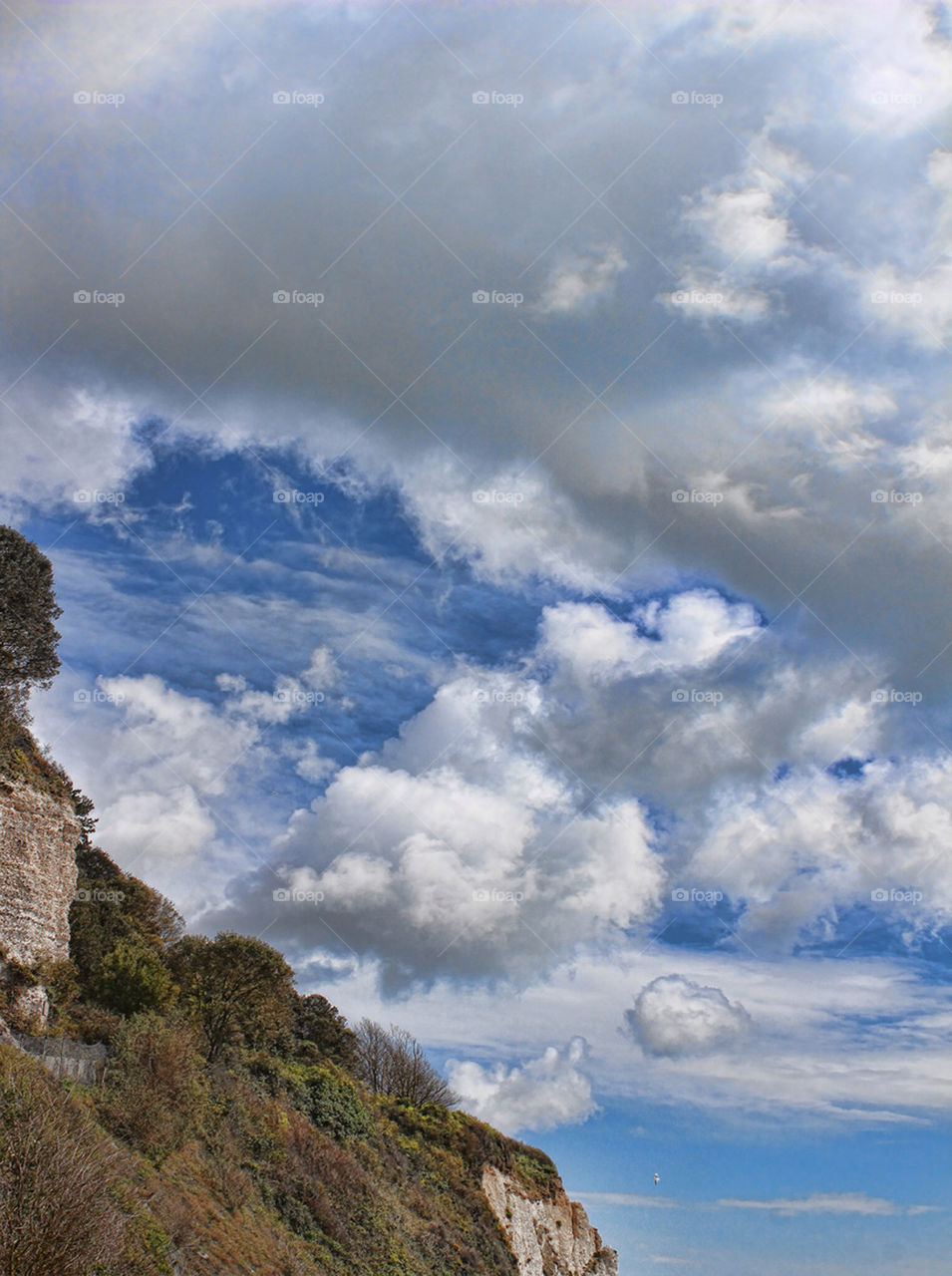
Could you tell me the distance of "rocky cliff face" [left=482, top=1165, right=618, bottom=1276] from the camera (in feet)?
159

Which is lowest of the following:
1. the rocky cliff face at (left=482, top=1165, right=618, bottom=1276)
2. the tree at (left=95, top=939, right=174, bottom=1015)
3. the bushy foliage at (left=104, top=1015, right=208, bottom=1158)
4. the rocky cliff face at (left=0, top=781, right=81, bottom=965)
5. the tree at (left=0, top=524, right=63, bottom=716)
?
the rocky cliff face at (left=482, top=1165, right=618, bottom=1276)

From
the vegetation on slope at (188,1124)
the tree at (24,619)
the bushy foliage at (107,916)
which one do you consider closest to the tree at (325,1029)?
the vegetation on slope at (188,1124)

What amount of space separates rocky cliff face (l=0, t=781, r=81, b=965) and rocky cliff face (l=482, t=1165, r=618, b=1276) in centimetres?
2809

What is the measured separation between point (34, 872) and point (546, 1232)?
135 feet

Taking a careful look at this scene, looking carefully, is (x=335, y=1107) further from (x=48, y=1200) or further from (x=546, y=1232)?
(x=48, y=1200)

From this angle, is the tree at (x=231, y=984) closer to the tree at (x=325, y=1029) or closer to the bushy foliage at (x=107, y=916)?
the bushy foliage at (x=107, y=916)

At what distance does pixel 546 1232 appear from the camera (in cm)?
5494

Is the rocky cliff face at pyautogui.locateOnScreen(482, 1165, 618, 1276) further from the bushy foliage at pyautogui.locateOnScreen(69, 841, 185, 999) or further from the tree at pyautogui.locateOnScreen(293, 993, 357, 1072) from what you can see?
the bushy foliage at pyautogui.locateOnScreen(69, 841, 185, 999)

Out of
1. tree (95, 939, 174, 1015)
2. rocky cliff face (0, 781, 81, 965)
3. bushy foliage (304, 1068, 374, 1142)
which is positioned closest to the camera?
rocky cliff face (0, 781, 81, 965)

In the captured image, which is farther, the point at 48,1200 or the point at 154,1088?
the point at 154,1088

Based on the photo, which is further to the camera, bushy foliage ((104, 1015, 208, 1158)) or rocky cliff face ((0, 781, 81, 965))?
rocky cliff face ((0, 781, 81, 965))

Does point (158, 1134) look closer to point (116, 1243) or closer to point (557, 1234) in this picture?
point (116, 1243)

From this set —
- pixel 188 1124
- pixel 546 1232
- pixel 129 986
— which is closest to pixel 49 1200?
pixel 188 1124

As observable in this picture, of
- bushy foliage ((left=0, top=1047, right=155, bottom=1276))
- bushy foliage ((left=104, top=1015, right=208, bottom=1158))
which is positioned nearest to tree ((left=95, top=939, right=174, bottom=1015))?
bushy foliage ((left=104, top=1015, right=208, bottom=1158))
